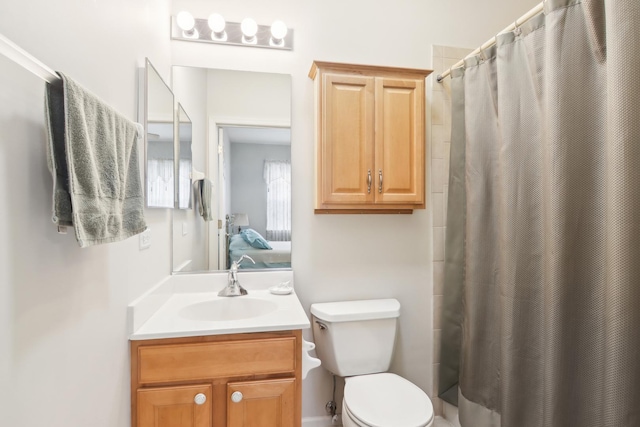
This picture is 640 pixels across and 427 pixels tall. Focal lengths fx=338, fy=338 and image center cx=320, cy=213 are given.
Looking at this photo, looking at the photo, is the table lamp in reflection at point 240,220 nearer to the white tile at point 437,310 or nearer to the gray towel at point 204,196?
the gray towel at point 204,196

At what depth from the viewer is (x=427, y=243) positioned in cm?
205

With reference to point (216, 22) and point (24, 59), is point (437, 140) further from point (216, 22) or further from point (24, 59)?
point (24, 59)

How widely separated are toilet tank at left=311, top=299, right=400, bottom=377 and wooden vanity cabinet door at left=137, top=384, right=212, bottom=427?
662 mm

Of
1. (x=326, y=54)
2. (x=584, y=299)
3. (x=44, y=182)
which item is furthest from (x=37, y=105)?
(x=584, y=299)

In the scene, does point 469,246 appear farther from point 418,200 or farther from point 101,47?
point 101,47

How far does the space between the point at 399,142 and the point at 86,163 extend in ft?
4.73

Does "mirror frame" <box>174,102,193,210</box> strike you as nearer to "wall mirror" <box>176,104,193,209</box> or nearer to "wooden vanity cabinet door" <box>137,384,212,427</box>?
"wall mirror" <box>176,104,193,209</box>

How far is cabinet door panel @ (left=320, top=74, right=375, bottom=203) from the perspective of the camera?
1742mm

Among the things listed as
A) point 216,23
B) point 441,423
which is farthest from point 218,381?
point 216,23

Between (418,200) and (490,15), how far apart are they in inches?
52.9

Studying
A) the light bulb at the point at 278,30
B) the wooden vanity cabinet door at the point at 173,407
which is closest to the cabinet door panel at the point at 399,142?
the light bulb at the point at 278,30

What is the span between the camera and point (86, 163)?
76 centimetres

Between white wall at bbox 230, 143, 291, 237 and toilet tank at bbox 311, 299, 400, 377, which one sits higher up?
white wall at bbox 230, 143, 291, 237

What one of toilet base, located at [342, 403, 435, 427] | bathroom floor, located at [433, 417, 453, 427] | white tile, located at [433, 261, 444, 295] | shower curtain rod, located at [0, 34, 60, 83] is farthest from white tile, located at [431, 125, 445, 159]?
shower curtain rod, located at [0, 34, 60, 83]
